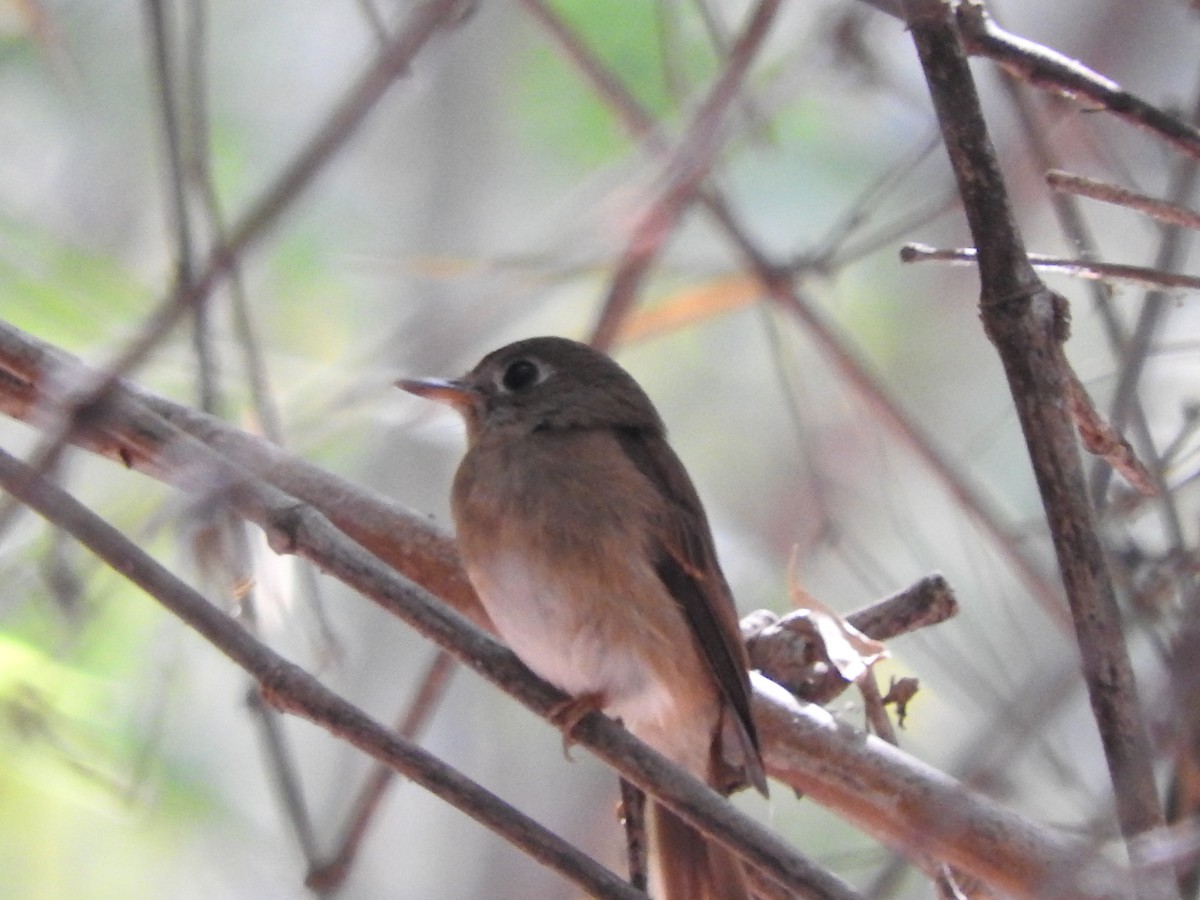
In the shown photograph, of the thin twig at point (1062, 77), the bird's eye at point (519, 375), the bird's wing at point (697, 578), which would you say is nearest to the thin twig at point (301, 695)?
the bird's wing at point (697, 578)

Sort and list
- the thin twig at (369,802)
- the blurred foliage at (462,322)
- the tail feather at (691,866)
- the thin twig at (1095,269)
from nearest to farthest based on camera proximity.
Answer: the thin twig at (1095,269) < the thin twig at (369,802) < the tail feather at (691,866) < the blurred foliage at (462,322)

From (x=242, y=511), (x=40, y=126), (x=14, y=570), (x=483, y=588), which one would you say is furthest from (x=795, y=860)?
(x=40, y=126)

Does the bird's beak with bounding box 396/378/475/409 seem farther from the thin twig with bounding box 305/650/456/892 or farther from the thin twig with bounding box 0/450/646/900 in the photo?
the thin twig with bounding box 0/450/646/900

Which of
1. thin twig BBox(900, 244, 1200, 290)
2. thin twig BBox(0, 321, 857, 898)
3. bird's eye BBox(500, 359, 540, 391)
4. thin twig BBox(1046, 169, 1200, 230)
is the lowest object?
thin twig BBox(0, 321, 857, 898)

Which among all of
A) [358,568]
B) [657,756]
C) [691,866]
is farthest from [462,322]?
[657,756]

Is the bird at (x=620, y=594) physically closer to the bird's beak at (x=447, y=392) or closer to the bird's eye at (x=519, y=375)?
the bird's beak at (x=447, y=392)

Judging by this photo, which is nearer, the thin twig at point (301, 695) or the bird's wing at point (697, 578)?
the thin twig at point (301, 695)

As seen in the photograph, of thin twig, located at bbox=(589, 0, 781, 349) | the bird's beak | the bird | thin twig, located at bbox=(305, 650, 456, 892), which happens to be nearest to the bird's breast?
the bird
